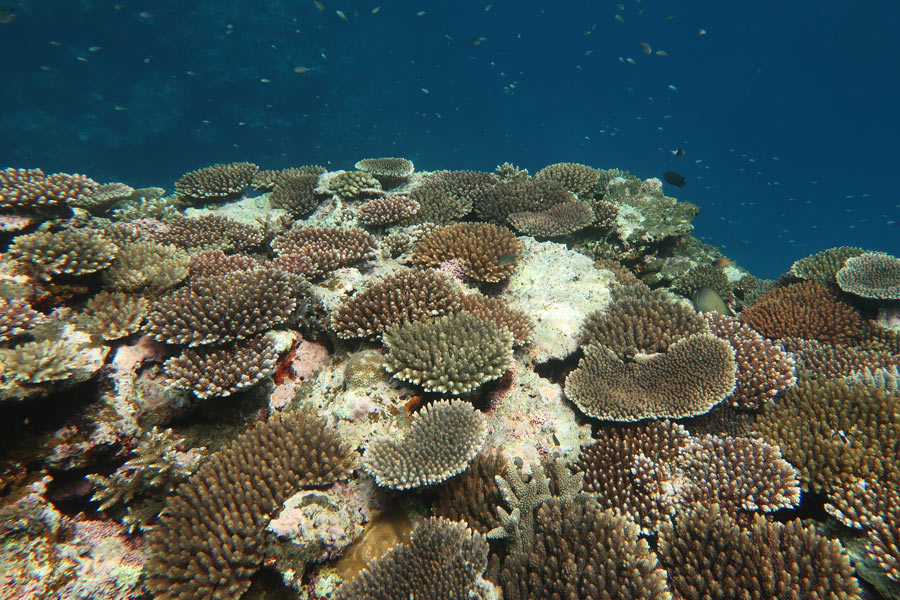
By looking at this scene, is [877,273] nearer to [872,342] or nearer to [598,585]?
[872,342]

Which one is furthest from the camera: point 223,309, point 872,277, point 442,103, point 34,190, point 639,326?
point 442,103

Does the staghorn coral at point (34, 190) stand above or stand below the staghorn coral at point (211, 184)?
below

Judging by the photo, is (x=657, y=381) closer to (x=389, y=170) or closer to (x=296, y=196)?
(x=389, y=170)

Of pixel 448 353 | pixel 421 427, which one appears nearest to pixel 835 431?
pixel 448 353

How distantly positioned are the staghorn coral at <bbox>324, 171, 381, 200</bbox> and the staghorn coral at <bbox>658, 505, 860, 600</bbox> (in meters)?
8.58

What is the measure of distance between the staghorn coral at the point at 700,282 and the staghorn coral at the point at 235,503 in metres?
8.61

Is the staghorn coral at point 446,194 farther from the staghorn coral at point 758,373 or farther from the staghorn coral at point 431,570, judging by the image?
the staghorn coral at point 431,570

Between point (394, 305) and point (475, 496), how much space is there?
8.41ft

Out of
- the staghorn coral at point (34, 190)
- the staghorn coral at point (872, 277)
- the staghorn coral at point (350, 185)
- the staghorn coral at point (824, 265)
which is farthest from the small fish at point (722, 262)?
the staghorn coral at point (34, 190)

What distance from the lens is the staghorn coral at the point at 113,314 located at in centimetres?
465

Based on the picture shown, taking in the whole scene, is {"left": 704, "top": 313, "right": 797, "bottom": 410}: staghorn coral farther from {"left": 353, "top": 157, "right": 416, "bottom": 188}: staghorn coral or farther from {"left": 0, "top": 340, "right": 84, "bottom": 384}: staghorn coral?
{"left": 353, "top": 157, "right": 416, "bottom": 188}: staghorn coral

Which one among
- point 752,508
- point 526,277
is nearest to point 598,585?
point 752,508

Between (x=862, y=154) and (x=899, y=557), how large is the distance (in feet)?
406

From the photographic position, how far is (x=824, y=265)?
7723 mm
